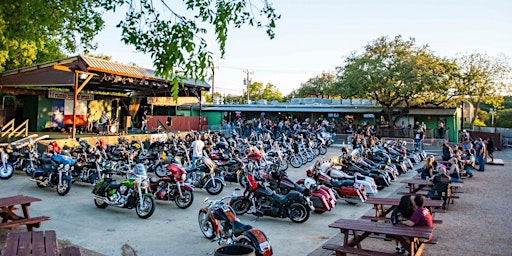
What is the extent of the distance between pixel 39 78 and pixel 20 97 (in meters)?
7.31

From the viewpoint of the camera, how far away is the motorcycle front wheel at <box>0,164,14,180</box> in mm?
11086

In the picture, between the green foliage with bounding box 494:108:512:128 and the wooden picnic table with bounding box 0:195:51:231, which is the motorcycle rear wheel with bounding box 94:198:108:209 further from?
the green foliage with bounding box 494:108:512:128

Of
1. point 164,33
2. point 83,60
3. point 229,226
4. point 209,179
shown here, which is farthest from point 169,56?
point 83,60

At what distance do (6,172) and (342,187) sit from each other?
364 inches

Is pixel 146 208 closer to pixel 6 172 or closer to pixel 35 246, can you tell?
pixel 35 246

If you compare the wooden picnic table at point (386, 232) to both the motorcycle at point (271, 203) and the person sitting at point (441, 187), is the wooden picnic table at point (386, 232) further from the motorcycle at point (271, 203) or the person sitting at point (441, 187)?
the person sitting at point (441, 187)

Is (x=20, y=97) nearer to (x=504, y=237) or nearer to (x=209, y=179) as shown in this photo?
(x=209, y=179)

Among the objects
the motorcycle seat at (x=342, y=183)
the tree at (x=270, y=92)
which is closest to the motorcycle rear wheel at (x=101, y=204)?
the motorcycle seat at (x=342, y=183)

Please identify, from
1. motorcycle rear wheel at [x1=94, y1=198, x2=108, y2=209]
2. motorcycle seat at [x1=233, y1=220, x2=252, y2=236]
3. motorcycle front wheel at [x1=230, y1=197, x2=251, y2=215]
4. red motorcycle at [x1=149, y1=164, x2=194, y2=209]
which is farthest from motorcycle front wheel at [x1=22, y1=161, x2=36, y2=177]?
motorcycle seat at [x1=233, y1=220, x2=252, y2=236]

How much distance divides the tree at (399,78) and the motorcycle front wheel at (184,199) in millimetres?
22150

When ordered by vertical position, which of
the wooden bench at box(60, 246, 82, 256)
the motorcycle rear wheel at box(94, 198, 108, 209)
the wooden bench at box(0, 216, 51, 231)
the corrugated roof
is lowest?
the motorcycle rear wheel at box(94, 198, 108, 209)

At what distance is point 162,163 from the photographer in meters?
12.6

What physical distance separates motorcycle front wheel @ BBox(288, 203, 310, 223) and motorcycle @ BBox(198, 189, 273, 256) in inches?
68.2

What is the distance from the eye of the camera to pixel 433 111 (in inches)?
1085
